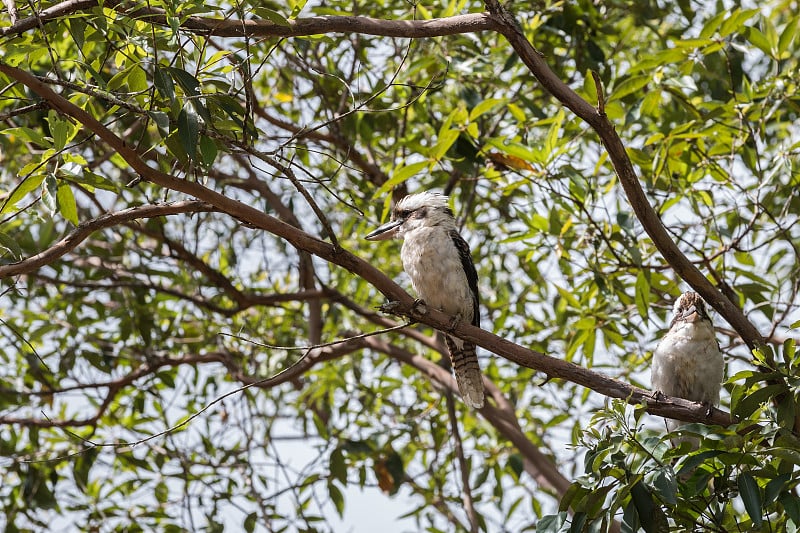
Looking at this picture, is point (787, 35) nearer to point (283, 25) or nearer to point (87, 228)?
point (283, 25)

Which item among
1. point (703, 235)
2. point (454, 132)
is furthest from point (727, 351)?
point (454, 132)

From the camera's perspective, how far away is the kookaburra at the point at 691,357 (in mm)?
4562

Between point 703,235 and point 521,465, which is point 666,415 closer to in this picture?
point 703,235

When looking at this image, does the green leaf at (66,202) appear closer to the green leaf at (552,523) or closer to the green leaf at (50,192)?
the green leaf at (50,192)

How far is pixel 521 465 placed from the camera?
18.5ft

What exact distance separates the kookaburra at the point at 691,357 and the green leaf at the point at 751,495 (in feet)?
5.78

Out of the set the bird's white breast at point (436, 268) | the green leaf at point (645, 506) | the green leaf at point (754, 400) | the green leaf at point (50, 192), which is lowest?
the green leaf at point (645, 506)

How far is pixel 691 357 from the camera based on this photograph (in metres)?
4.56

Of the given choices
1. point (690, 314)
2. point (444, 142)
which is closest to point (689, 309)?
point (690, 314)

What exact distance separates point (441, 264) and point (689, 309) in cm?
129

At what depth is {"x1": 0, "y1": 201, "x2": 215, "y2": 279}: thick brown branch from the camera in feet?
9.87

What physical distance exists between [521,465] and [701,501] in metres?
2.61

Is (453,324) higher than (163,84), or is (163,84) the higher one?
(163,84)

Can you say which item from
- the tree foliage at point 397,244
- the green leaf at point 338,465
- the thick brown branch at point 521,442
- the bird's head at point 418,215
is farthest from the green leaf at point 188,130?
the green leaf at point 338,465
